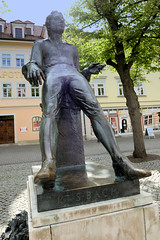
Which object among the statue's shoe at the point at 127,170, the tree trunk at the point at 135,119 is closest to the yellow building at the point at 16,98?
the tree trunk at the point at 135,119

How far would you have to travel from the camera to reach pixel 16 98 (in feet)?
64.7

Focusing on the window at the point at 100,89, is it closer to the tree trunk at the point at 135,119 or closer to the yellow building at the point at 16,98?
the yellow building at the point at 16,98

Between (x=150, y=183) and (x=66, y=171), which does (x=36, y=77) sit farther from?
(x=150, y=183)

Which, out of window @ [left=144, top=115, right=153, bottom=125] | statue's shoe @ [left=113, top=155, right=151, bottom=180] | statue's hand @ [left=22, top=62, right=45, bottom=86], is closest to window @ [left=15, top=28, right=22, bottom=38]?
window @ [left=144, top=115, right=153, bottom=125]

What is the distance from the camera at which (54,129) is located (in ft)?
6.95

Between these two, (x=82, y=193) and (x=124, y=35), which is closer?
(x=82, y=193)

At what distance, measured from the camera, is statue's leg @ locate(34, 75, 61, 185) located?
1607mm

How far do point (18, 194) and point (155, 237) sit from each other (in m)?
3.44

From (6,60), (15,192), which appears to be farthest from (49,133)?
(6,60)

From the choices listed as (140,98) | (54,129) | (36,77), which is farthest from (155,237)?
(140,98)

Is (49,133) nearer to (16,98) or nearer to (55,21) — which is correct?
(55,21)

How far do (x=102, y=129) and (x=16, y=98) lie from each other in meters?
19.0

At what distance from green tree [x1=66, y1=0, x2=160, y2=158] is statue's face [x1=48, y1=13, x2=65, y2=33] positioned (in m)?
4.79

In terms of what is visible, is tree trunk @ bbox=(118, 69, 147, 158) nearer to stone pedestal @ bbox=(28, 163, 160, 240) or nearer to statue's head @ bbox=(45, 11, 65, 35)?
statue's head @ bbox=(45, 11, 65, 35)
